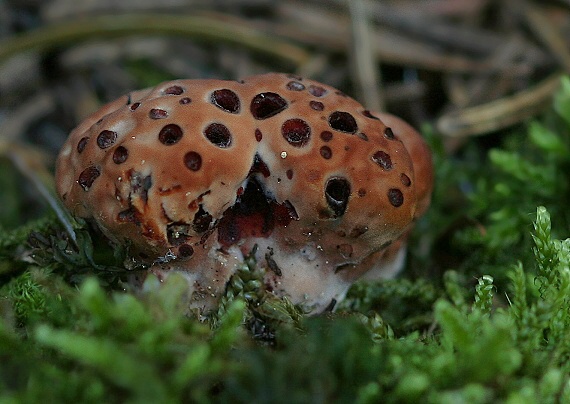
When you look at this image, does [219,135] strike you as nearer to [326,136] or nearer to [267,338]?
[326,136]

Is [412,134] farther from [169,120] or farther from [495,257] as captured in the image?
[169,120]

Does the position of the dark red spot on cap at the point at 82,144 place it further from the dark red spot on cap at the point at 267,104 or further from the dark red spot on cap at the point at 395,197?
the dark red spot on cap at the point at 395,197

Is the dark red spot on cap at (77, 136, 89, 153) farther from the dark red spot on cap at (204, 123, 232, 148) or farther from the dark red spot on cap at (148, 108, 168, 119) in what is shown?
the dark red spot on cap at (204, 123, 232, 148)

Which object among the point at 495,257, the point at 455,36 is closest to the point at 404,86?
the point at 455,36

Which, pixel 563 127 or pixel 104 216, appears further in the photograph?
pixel 563 127

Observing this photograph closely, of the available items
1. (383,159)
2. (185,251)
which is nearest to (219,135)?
(185,251)

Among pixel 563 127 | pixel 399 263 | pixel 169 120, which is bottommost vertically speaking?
pixel 399 263

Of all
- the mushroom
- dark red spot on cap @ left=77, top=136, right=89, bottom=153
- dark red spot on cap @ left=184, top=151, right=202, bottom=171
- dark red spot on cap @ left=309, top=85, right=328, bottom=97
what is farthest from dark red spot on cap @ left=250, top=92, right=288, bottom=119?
dark red spot on cap @ left=77, top=136, right=89, bottom=153
